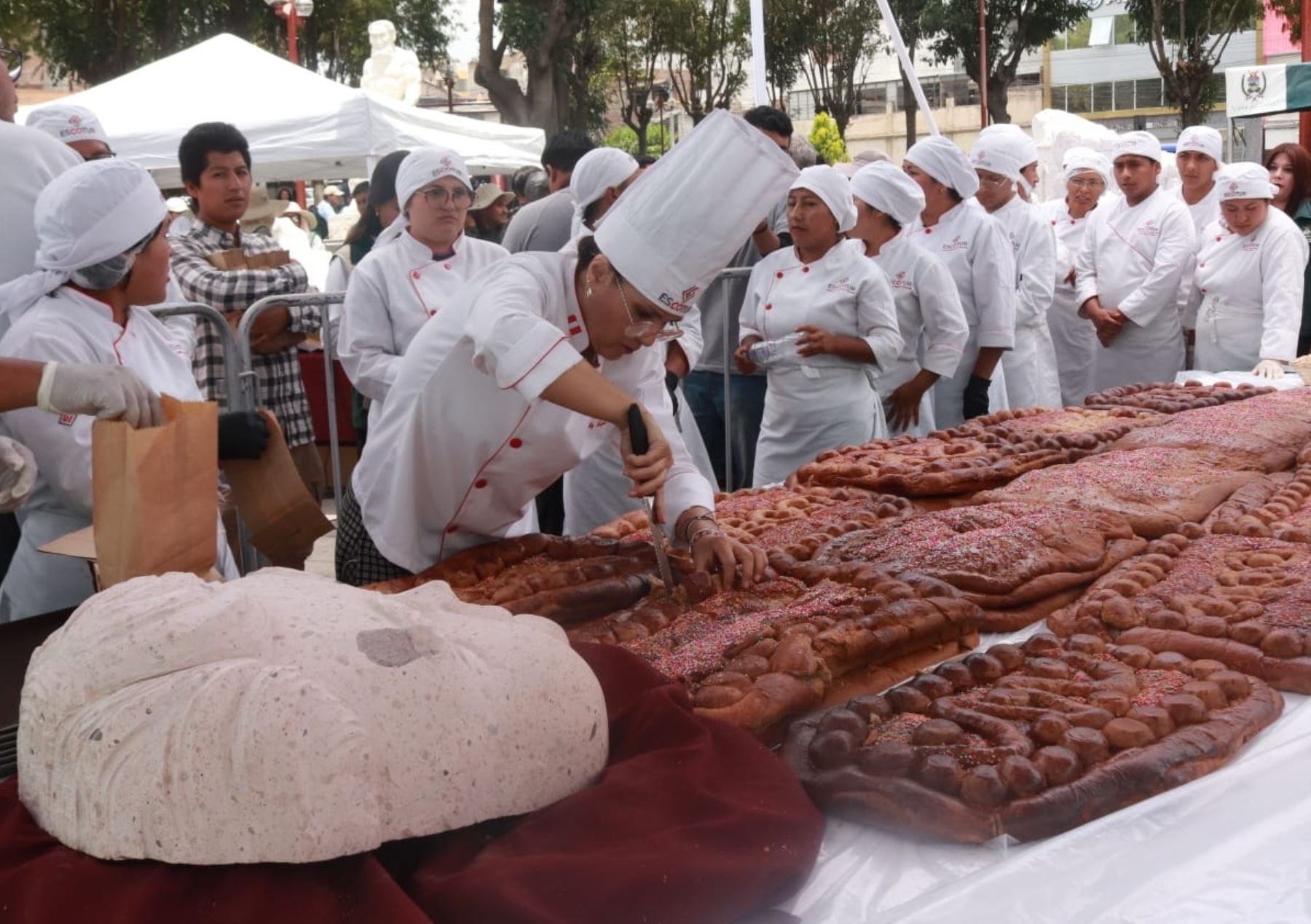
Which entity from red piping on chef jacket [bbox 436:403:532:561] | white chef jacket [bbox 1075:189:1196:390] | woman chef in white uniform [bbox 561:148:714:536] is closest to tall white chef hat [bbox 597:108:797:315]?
red piping on chef jacket [bbox 436:403:532:561]

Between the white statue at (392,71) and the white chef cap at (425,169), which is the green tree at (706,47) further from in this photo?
the white chef cap at (425,169)

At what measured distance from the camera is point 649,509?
2270 millimetres

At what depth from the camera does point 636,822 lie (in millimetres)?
1234

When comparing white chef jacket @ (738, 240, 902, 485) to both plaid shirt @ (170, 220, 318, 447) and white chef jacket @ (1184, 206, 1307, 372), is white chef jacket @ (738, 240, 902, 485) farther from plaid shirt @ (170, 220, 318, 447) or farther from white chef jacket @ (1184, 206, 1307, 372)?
white chef jacket @ (1184, 206, 1307, 372)

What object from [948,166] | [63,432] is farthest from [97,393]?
[948,166]

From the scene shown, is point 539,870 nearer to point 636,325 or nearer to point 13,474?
point 636,325

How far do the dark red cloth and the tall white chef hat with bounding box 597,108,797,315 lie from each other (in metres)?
0.96

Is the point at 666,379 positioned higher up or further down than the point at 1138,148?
further down

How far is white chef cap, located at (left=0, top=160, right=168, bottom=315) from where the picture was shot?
2.34 metres

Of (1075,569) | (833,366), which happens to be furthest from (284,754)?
(833,366)

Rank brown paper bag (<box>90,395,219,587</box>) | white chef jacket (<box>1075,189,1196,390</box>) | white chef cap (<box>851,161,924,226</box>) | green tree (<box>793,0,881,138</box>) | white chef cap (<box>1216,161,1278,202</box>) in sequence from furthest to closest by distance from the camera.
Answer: green tree (<box>793,0,881,138</box>) → white chef jacket (<box>1075,189,1196,390</box>) → white chef cap (<box>1216,161,1278,202</box>) → white chef cap (<box>851,161,924,226</box>) → brown paper bag (<box>90,395,219,587</box>)

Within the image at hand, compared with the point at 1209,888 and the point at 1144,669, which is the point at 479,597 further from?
the point at 1209,888

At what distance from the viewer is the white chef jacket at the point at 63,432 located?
2.35 meters

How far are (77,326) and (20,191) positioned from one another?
2.43 ft
